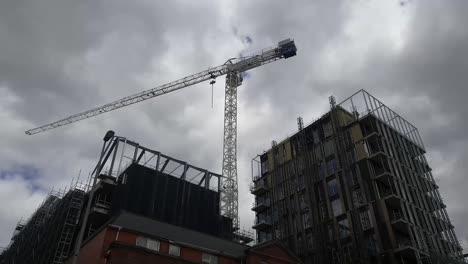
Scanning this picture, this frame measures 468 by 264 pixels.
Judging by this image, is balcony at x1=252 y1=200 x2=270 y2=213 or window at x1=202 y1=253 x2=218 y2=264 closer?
window at x1=202 y1=253 x2=218 y2=264

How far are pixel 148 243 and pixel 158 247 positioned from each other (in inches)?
40.3

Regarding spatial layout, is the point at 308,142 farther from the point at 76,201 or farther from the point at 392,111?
the point at 76,201

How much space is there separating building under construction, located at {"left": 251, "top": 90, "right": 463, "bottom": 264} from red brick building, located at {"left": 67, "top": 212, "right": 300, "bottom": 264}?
1595cm

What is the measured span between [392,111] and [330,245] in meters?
27.8

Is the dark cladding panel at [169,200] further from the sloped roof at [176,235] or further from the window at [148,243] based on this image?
the window at [148,243]

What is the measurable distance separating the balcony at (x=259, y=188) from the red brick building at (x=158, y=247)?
1165 inches

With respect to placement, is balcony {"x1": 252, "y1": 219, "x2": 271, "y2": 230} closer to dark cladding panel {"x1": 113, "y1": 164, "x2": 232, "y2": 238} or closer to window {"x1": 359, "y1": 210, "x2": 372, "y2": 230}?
dark cladding panel {"x1": 113, "y1": 164, "x2": 232, "y2": 238}

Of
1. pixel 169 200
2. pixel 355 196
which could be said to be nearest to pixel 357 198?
pixel 355 196

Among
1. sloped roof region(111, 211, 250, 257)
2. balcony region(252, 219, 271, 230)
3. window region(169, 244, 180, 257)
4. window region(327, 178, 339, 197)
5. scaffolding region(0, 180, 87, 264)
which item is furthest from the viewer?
balcony region(252, 219, 271, 230)

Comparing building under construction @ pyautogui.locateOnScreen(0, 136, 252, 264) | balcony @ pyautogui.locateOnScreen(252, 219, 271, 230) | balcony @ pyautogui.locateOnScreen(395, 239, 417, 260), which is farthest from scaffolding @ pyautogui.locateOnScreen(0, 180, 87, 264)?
balcony @ pyautogui.locateOnScreen(395, 239, 417, 260)

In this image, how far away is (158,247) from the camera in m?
34.4

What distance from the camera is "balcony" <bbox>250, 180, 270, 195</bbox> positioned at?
71.9 metres

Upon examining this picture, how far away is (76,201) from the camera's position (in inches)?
2003

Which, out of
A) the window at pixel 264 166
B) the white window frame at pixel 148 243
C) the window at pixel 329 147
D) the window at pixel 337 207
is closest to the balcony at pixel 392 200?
the window at pixel 337 207
